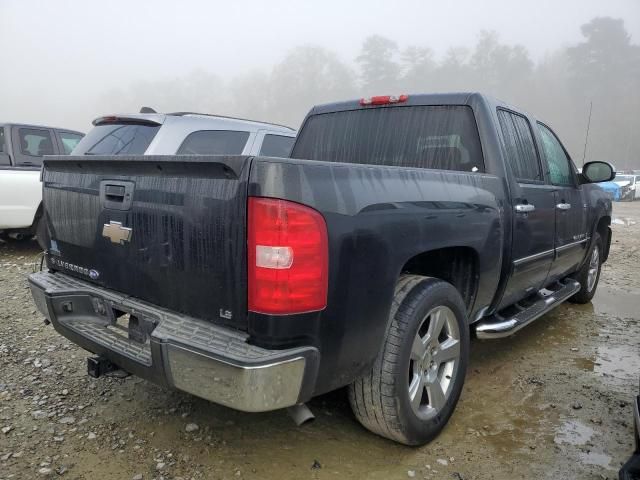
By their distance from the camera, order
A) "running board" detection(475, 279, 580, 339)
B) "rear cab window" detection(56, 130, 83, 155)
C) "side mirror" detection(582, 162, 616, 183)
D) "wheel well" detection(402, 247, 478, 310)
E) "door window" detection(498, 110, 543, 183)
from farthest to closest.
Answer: "rear cab window" detection(56, 130, 83, 155)
"side mirror" detection(582, 162, 616, 183)
"door window" detection(498, 110, 543, 183)
"running board" detection(475, 279, 580, 339)
"wheel well" detection(402, 247, 478, 310)

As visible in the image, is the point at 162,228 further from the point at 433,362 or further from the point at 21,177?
the point at 21,177

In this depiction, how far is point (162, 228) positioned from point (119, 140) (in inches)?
127

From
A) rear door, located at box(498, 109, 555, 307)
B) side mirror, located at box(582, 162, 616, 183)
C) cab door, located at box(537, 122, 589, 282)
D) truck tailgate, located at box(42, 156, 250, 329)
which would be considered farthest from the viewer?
side mirror, located at box(582, 162, 616, 183)

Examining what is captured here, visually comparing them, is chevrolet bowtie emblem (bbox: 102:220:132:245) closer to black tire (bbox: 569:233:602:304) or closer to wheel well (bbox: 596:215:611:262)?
black tire (bbox: 569:233:602:304)

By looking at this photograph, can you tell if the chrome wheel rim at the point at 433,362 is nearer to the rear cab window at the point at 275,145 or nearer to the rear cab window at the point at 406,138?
the rear cab window at the point at 406,138

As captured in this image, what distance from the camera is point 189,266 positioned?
80.2 inches

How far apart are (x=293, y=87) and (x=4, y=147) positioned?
79.4m

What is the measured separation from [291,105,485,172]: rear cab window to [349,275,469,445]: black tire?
3.27 feet

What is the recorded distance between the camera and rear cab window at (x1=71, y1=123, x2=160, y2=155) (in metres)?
4.82

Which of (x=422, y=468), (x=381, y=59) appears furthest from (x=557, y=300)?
(x=381, y=59)

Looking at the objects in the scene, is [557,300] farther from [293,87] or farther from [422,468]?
[293,87]

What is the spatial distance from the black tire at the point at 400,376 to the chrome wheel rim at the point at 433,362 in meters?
0.02

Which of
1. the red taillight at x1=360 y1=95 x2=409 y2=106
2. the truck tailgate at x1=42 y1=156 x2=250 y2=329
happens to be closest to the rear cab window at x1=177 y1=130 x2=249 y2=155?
the red taillight at x1=360 y1=95 x2=409 y2=106

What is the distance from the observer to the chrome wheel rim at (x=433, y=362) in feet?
8.04
